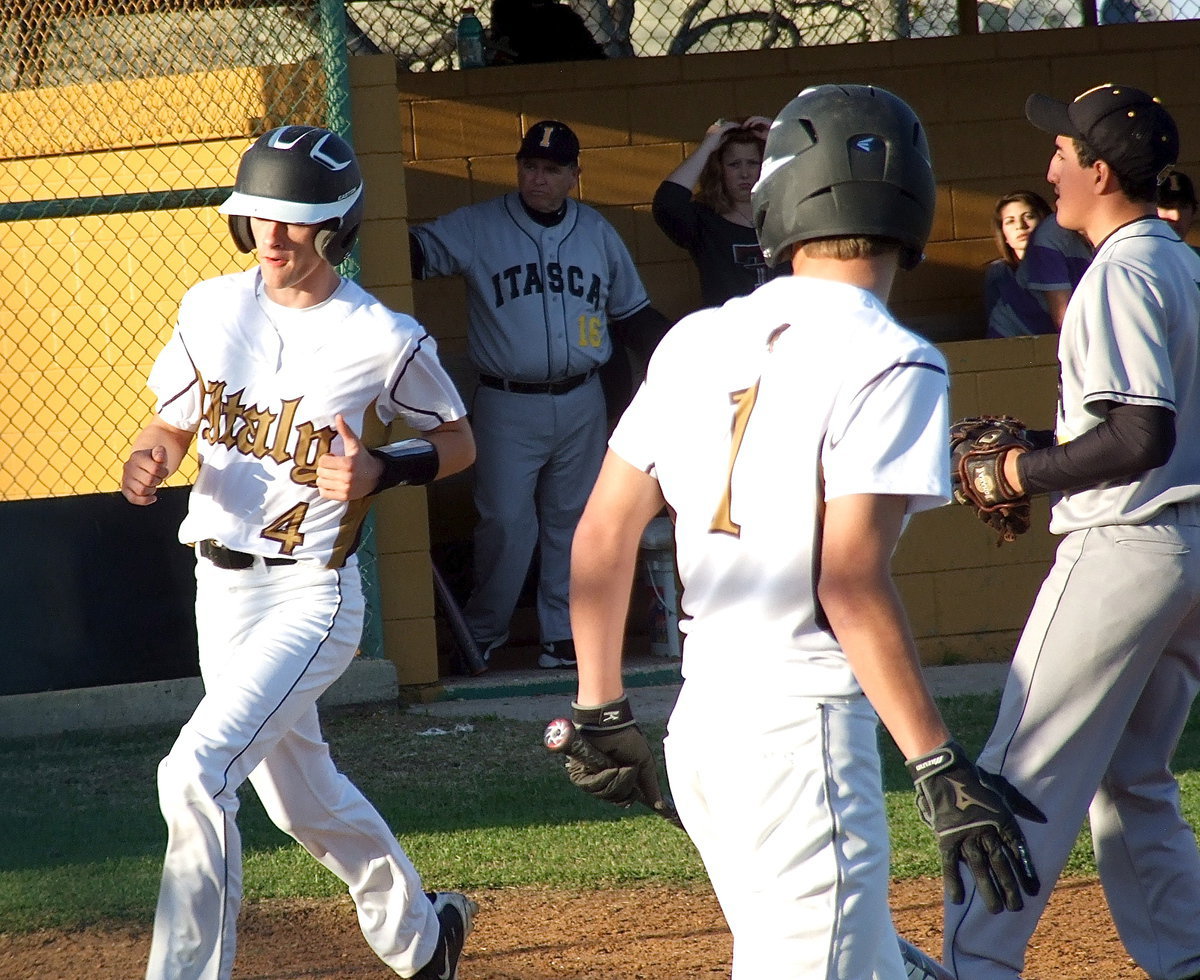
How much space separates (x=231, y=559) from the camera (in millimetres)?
3533

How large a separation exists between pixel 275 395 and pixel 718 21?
5.73 metres

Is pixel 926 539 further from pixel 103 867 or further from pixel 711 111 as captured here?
pixel 103 867

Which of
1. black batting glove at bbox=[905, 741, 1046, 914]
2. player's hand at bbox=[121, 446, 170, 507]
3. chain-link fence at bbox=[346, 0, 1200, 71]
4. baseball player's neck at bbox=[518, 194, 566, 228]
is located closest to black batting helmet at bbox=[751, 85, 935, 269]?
black batting glove at bbox=[905, 741, 1046, 914]

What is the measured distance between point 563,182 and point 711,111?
160 centimetres

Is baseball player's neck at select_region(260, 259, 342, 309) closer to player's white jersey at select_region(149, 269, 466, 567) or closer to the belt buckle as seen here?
player's white jersey at select_region(149, 269, 466, 567)

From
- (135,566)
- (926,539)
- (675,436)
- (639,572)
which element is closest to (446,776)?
(135,566)

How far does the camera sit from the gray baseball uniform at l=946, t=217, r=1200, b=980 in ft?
10.6

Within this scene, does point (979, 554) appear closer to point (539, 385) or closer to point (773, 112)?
point (539, 385)

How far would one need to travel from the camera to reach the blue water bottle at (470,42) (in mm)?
8148

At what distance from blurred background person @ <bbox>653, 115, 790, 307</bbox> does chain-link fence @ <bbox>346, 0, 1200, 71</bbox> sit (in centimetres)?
138

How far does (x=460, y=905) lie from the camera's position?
12.5ft

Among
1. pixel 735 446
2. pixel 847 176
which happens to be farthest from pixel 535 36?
pixel 735 446

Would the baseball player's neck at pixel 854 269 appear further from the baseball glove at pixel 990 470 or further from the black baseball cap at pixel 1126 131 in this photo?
the black baseball cap at pixel 1126 131

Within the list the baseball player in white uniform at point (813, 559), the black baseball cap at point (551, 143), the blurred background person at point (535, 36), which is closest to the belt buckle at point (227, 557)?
the baseball player in white uniform at point (813, 559)
